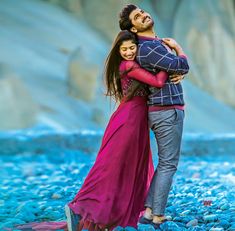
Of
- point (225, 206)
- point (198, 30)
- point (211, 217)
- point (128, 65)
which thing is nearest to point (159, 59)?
point (128, 65)

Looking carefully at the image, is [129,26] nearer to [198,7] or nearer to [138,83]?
[138,83]

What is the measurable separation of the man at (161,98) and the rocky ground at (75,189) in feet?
0.71

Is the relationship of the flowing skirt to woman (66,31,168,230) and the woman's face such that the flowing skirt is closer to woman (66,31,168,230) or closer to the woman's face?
woman (66,31,168,230)

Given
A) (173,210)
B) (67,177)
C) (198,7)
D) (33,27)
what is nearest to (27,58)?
(33,27)

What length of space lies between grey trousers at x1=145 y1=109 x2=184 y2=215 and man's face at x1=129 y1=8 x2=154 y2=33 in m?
Result: 0.42

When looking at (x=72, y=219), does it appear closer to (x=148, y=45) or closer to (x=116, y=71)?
(x=116, y=71)

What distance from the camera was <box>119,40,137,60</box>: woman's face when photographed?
287cm

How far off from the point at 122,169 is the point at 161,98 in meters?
0.39

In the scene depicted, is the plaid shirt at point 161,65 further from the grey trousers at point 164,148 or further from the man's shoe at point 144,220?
the man's shoe at point 144,220

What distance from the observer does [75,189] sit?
428 centimetres

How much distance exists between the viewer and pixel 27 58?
10.2m

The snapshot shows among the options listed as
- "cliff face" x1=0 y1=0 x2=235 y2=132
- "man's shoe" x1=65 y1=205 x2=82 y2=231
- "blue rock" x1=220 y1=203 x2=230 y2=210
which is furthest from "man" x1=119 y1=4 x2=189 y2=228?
"cliff face" x1=0 y1=0 x2=235 y2=132

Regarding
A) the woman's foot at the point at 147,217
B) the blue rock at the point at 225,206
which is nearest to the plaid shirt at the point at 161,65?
the woman's foot at the point at 147,217

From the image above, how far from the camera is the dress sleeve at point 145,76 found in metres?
2.80
